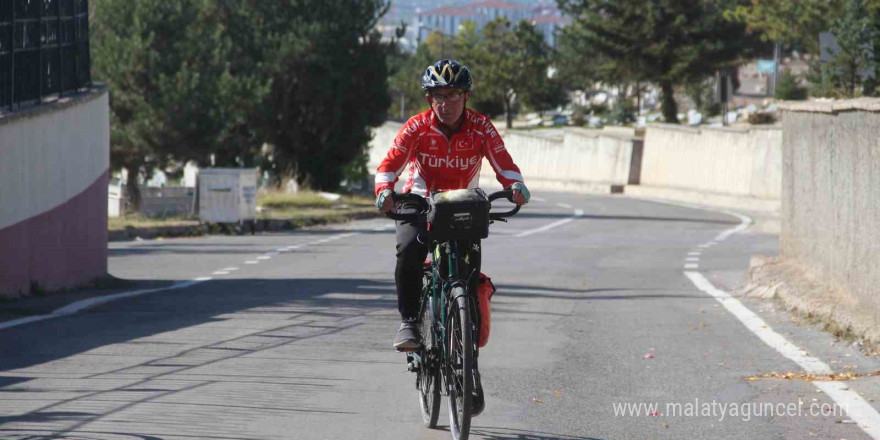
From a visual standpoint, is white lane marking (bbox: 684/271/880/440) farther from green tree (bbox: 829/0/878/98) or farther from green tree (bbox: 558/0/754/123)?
green tree (bbox: 558/0/754/123)

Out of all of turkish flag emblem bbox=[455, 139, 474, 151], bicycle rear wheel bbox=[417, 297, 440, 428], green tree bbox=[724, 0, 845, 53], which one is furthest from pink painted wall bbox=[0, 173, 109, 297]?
green tree bbox=[724, 0, 845, 53]

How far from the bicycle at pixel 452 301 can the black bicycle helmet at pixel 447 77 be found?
0.57 m

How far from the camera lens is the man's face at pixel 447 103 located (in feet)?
22.7

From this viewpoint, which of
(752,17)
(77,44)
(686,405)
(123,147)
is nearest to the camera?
(686,405)

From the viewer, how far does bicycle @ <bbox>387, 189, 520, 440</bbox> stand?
6332 millimetres

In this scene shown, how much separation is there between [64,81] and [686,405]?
33.4 ft

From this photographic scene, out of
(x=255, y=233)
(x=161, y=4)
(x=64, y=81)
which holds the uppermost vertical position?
(x=161, y=4)

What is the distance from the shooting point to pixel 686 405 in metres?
7.71

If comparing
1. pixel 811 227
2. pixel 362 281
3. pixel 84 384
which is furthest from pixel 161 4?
pixel 84 384

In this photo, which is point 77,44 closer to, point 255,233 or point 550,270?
point 550,270

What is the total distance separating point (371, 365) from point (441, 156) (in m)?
2.31

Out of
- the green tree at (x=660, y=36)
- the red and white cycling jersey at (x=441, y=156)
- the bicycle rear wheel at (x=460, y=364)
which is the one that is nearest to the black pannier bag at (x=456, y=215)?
the bicycle rear wheel at (x=460, y=364)

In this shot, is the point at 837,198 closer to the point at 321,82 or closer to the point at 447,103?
the point at 447,103

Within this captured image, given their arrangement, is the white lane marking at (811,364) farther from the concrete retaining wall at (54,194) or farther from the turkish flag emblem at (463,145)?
the concrete retaining wall at (54,194)
